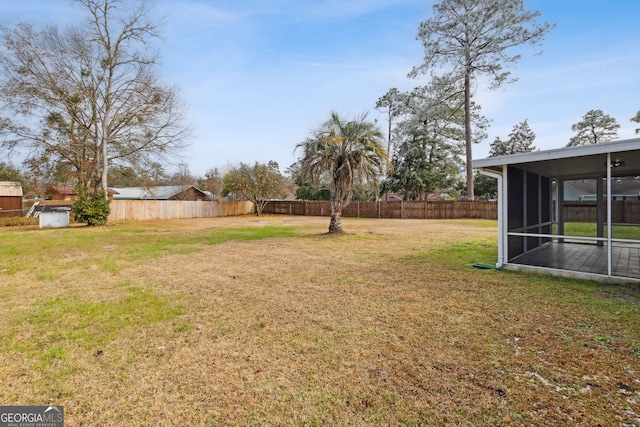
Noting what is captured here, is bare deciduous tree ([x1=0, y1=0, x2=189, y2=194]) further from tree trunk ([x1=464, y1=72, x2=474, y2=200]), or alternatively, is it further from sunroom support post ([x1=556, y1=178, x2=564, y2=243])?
tree trunk ([x1=464, y1=72, x2=474, y2=200])

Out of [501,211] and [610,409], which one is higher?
[501,211]

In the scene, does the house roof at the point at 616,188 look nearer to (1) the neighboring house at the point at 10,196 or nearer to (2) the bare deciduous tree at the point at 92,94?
(2) the bare deciduous tree at the point at 92,94

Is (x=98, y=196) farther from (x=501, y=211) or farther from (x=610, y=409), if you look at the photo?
(x=610, y=409)

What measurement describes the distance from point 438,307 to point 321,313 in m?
1.52

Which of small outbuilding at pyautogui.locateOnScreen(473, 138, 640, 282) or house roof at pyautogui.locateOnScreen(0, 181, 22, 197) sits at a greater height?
house roof at pyautogui.locateOnScreen(0, 181, 22, 197)

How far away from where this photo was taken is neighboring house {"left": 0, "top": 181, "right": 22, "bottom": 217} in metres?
20.8

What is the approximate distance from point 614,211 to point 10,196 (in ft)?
124

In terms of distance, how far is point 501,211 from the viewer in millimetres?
5914


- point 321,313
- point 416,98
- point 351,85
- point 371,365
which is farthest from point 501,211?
point 416,98

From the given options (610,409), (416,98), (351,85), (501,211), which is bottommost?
(610,409)

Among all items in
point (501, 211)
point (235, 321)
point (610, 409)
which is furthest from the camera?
point (501, 211)
